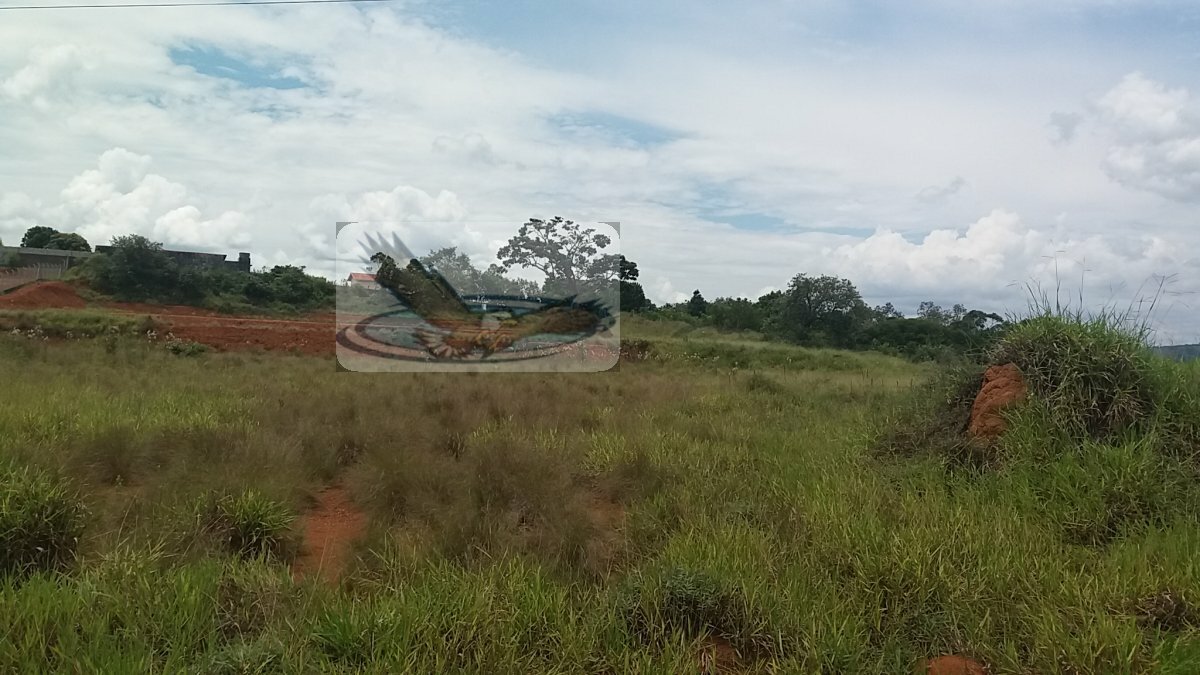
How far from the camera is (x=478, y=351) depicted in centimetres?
1529

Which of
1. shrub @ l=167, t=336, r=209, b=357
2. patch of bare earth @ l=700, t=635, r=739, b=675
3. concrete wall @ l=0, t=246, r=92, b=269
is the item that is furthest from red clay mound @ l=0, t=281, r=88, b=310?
patch of bare earth @ l=700, t=635, r=739, b=675

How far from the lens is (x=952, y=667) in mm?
3070

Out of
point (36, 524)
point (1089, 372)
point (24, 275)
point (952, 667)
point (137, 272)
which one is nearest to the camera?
point (952, 667)

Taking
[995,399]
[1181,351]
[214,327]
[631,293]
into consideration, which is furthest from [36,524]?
[631,293]

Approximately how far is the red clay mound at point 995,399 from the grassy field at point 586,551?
0.27 meters

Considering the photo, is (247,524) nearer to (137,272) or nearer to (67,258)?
(137,272)

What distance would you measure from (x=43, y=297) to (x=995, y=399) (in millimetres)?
26897

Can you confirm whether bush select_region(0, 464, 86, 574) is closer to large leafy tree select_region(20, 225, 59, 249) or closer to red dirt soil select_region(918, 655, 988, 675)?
red dirt soil select_region(918, 655, 988, 675)

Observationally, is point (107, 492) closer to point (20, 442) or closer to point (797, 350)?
point (20, 442)

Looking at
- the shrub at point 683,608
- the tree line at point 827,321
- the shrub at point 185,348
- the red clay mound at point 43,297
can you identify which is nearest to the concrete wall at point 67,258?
the red clay mound at point 43,297

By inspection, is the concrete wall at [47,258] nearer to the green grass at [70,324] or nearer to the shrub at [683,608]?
the green grass at [70,324]

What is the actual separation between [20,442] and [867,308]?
108ft

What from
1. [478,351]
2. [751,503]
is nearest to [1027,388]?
[751,503]

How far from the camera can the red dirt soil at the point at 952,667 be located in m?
3.04
